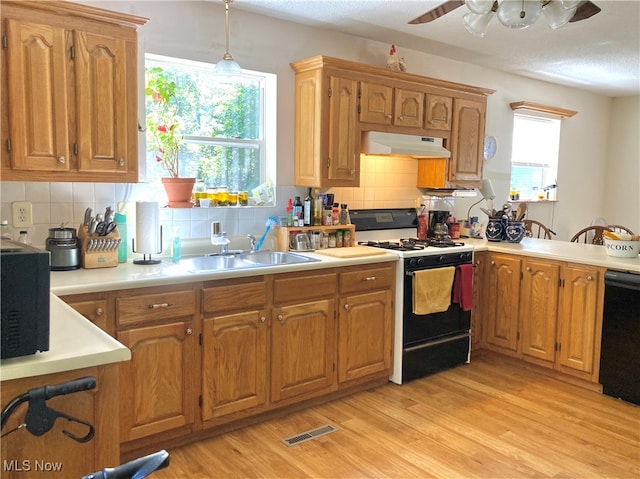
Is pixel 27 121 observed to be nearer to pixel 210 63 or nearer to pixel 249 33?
pixel 210 63

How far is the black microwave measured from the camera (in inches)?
49.9

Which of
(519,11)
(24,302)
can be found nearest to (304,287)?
(519,11)

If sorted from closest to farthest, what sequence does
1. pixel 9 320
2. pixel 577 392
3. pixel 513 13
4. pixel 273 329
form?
pixel 9 320, pixel 513 13, pixel 273 329, pixel 577 392

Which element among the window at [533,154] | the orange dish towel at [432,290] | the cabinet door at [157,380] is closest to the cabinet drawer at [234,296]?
the cabinet door at [157,380]

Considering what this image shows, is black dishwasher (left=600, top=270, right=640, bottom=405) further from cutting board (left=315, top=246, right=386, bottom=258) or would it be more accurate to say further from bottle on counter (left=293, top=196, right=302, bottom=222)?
bottle on counter (left=293, top=196, right=302, bottom=222)

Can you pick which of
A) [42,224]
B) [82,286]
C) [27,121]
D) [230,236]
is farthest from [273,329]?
[27,121]

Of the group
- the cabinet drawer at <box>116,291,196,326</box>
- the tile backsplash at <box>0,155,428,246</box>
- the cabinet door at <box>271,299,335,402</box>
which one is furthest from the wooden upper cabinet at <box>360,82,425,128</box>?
the cabinet drawer at <box>116,291,196,326</box>

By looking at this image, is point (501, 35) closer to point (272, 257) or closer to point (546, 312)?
point (546, 312)

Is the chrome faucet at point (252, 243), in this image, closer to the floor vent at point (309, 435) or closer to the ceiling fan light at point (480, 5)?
the floor vent at point (309, 435)

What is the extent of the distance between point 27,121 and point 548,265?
3.23 meters

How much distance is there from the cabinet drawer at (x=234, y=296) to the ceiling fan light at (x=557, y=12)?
6.08 ft

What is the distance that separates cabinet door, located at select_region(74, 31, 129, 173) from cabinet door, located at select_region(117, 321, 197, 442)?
0.86 meters

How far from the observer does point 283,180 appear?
3.65 m

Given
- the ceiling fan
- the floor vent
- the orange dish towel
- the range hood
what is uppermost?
the ceiling fan
